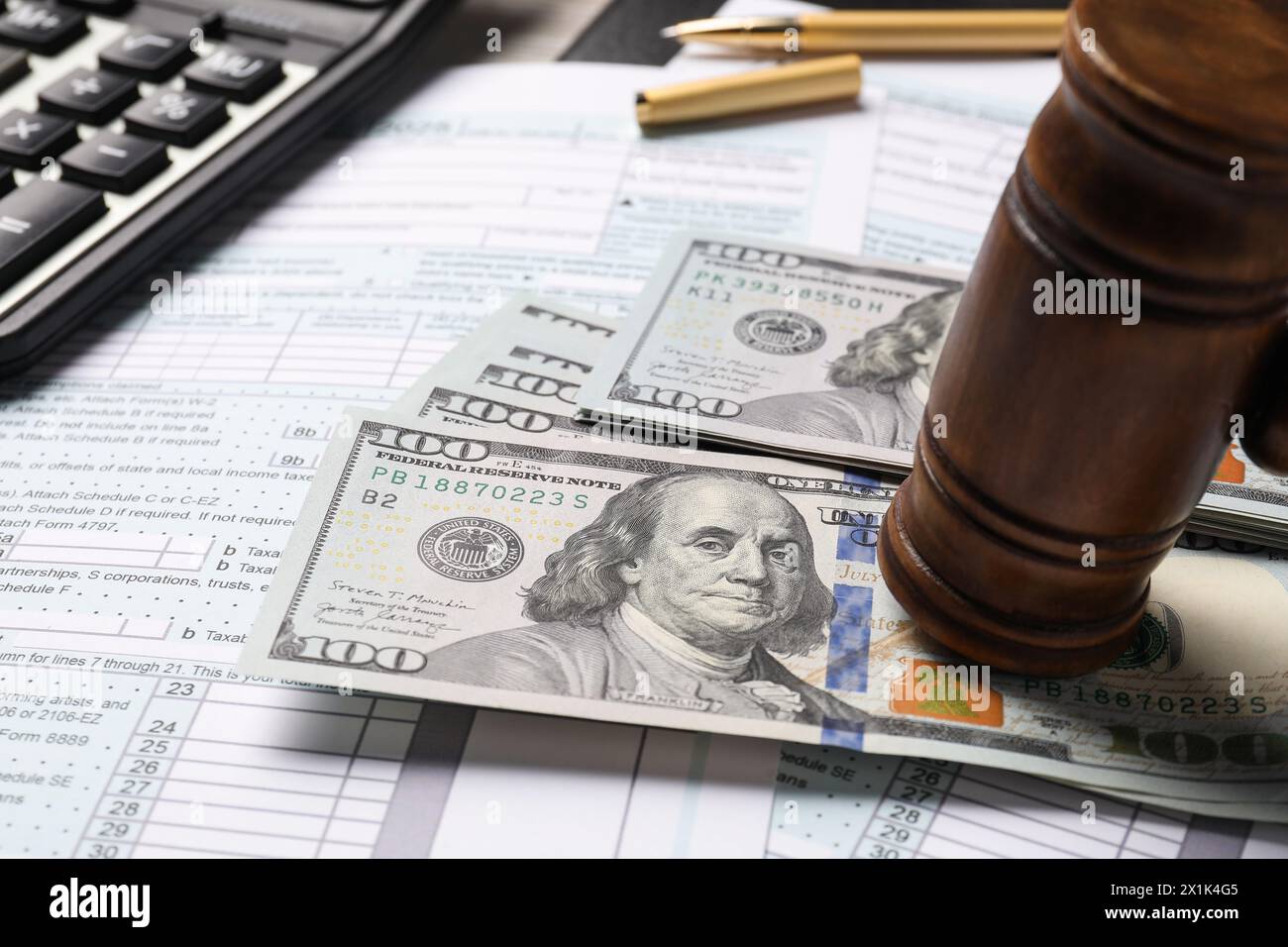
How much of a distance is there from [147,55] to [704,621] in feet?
1.43

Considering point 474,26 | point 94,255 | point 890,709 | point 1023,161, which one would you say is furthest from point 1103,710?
point 474,26

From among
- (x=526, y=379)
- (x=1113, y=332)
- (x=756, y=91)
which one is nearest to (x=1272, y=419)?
(x=1113, y=332)

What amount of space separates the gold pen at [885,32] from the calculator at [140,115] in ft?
0.59

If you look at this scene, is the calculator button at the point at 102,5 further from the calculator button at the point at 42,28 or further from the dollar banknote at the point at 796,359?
the dollar banknote at the point at 796,359

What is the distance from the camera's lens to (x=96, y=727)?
36 centimetres

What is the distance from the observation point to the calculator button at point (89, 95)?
0.57 meters

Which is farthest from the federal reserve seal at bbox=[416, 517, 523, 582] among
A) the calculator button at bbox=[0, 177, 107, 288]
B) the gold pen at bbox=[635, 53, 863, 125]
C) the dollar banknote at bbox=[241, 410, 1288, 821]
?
the gold pen at bbox=[635, 53, 863, 125]

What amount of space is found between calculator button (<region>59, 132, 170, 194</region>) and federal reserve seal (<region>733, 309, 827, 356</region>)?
287 mm

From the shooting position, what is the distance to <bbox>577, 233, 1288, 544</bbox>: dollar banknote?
0.46 m

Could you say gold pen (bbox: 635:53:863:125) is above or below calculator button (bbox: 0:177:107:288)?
above

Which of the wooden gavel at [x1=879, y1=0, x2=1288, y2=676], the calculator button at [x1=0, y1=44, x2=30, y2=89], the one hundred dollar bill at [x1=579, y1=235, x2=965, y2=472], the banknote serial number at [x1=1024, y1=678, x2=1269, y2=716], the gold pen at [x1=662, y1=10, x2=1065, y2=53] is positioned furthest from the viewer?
the gold pen at [x1=662, y1=10, x2=1065, y2=53]

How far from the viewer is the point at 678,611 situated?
0.40 m

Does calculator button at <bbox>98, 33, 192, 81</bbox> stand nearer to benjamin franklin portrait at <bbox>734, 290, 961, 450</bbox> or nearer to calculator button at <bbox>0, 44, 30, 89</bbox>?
calculator button at <bbox>0, 44, 30, 89</bbox>

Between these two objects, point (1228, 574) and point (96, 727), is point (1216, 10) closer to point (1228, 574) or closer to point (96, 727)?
point (1228, 574)
